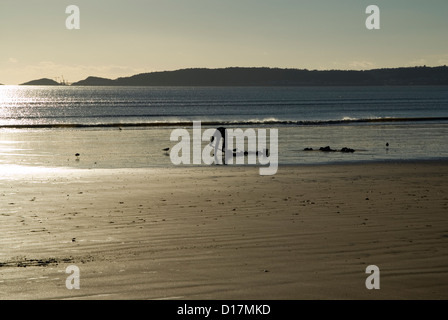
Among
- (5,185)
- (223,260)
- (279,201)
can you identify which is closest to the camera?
(223,260)

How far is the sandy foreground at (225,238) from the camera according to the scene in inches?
300

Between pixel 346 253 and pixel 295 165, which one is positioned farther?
pixel 295 165

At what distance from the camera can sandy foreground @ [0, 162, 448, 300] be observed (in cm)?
761

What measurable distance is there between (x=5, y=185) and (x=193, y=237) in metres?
8.29

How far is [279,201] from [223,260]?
519 centimetres

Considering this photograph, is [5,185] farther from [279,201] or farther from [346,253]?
[346,253]

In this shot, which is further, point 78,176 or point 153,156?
point 153,156

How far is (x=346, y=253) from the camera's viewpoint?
916 cm

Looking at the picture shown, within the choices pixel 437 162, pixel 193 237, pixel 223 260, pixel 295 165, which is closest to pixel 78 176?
pixel 295 165

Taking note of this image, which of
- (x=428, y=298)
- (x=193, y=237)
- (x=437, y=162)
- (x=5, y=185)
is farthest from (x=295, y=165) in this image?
(x=428, y=298)

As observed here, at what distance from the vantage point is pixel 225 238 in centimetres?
1016
